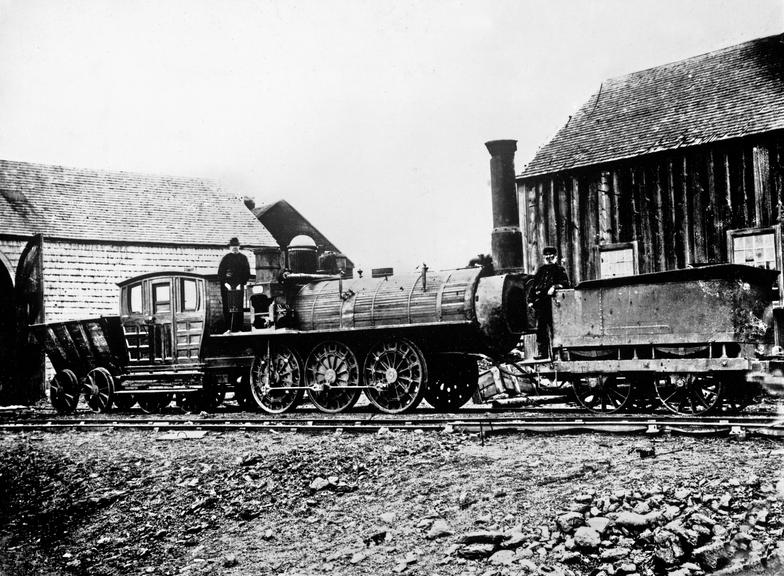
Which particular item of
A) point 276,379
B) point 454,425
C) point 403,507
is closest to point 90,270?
point 276,379

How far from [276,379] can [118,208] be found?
15195mm

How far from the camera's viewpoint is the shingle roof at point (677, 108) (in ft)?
48.8

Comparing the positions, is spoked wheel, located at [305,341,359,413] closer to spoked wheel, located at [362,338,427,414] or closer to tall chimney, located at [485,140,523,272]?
spoked wheel, located at [362,338,427,414]

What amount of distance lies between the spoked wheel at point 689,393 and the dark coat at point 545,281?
190 cm

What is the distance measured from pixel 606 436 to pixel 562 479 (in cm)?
161

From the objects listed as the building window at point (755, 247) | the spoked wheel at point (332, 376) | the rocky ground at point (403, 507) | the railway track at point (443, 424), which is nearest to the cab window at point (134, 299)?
the railway track at point (443, 424)

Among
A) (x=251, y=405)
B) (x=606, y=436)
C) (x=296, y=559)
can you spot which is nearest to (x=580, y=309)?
(x=606, y=436)

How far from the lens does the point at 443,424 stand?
31.2ft

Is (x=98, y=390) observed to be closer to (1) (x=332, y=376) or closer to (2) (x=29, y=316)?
(1) (x=332, y=376)

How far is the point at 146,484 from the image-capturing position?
8.48 meters

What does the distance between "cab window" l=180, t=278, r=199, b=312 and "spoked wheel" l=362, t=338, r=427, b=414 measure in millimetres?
3470

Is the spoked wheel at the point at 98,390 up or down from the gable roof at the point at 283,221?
down

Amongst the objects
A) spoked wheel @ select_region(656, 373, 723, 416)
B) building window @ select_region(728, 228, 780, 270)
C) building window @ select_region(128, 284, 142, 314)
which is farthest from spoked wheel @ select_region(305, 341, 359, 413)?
building window @ select_region(728, 228, 780, 270)

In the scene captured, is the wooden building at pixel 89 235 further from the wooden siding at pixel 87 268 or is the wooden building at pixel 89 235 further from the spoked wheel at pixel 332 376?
the spoked wheel at pixel 332 376
